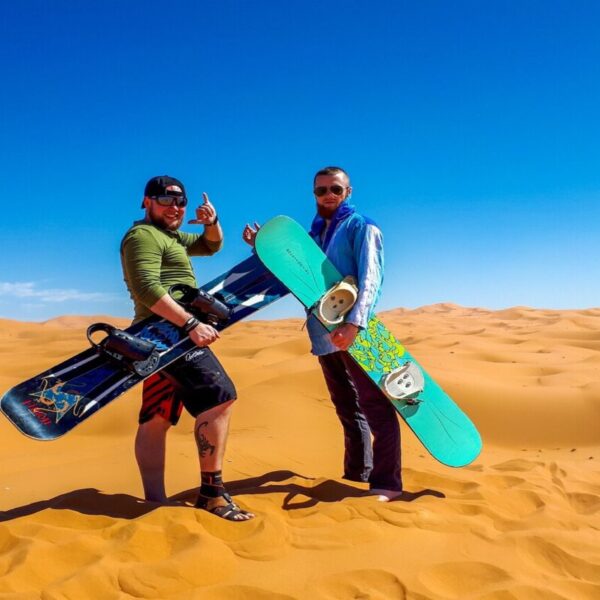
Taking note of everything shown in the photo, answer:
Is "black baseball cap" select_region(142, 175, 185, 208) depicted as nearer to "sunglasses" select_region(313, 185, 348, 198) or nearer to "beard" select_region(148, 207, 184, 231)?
"beard" select_region(148, 207, 184, 231)

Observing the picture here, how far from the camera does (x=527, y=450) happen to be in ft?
20.0

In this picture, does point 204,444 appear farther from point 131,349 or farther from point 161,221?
point 161,221

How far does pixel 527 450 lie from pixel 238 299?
4.07m

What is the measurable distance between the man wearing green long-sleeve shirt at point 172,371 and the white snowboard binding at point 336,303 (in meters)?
0.74

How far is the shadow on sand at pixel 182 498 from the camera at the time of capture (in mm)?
3189

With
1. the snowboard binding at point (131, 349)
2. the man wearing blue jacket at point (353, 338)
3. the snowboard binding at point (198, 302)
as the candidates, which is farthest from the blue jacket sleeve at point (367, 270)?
the snowboard binding at point (131, 349)

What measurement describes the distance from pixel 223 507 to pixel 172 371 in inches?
30.5

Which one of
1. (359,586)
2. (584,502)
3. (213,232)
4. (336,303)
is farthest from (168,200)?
(584,502)

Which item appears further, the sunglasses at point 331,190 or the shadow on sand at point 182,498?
the sunglasses at point 331,190

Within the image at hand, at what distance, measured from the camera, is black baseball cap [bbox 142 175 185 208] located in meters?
3.24

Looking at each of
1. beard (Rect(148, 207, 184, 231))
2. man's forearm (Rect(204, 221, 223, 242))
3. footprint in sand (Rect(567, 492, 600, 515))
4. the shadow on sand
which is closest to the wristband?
beard (Rect(148, 207, 184, 231))

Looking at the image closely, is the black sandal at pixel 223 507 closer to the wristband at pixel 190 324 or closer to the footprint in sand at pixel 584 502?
the wristband at pixel 190 324

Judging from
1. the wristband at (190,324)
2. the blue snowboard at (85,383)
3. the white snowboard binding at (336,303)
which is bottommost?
the blue snowboard at (85,383)

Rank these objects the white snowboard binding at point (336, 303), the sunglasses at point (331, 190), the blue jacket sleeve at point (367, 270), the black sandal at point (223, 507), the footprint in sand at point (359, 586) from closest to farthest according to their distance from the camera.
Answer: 1. the footprint in sand at point (359, 586)
2. the black sandal at point (223, 507)
3. the blue jacket sleeve at point (367, 270)
4. the white snowboard binding at point (336, 303)
5. the sunglasses at point (331, 190)
